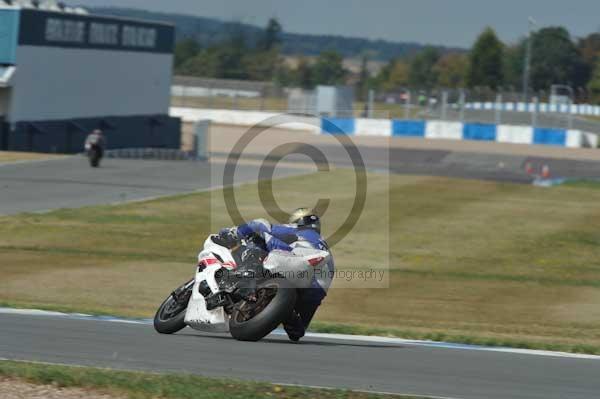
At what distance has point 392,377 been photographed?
26.1 feet

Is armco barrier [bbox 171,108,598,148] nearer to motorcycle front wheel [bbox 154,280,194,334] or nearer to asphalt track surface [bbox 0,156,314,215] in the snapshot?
asphalt track surface [bbox 0,156,314,215]

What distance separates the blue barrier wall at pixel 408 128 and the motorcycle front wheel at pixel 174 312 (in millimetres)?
47461

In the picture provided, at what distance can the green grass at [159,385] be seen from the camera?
6.95m

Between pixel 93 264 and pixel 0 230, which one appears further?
pixel 0 230

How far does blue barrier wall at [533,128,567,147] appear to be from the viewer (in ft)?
176

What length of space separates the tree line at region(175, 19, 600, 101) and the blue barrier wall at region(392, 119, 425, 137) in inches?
1325

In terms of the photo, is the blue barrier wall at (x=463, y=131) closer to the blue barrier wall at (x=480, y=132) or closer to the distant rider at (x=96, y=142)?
the blue barrier wall at (x=480, y=132)

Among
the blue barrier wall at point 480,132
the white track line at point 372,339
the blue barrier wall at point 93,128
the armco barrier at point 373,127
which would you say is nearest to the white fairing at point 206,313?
the white track line at point 372,339

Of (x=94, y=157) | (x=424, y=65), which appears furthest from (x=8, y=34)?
(x=424, y=65)

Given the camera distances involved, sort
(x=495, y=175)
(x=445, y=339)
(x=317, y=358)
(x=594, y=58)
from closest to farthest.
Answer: (x=317, y=358) → (x=445, y=339) → (x=495, y=175) → (x=594, y=58)

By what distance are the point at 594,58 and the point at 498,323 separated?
117 m

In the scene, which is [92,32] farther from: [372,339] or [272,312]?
[272,312]

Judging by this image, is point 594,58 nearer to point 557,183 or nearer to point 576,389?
point 557,183

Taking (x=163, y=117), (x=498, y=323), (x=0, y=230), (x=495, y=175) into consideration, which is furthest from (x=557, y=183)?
(x=498, y=323)
